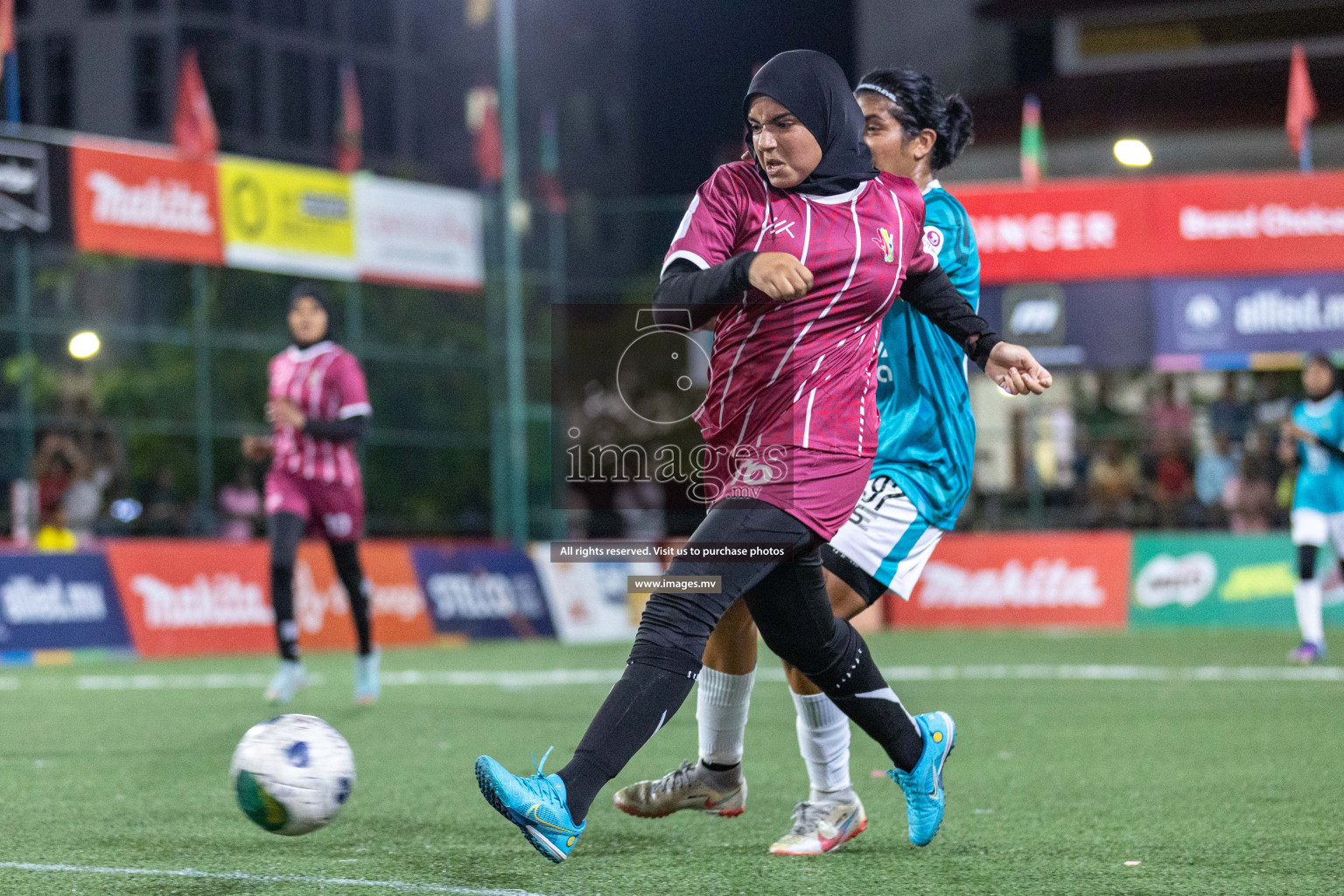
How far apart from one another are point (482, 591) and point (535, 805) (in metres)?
12.4

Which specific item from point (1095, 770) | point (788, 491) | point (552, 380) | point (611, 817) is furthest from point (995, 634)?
point (788, 491)

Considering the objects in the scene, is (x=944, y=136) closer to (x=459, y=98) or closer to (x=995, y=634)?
(x=995, y=634)

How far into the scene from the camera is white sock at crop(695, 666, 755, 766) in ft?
15.5

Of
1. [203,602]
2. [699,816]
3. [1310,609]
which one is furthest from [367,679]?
[1310,609]

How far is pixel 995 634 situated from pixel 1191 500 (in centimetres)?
313

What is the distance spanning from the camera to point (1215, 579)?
664 inches

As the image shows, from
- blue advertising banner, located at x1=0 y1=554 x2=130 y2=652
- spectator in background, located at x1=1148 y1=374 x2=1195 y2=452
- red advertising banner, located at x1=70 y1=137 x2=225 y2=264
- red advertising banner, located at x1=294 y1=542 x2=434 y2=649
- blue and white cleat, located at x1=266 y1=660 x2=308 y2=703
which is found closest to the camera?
blue and white cleat, located at x1=266 y1=660 x2=308 y2=703

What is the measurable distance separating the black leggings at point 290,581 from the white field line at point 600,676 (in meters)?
1.52

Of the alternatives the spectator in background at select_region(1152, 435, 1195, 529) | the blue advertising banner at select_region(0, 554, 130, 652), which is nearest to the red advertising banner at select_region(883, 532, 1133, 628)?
the spectator in background at select_region(1152, 435, 1195, 529)

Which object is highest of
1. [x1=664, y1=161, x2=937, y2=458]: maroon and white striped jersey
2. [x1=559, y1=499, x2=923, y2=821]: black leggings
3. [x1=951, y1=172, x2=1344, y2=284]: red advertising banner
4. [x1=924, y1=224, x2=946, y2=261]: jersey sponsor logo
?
[x1=951, y1=172, x2=1344, y2=284]: red advertising banner

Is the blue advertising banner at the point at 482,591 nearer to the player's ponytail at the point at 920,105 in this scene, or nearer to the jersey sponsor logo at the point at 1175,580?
the jersey sponsor logo at the point at 1175,580

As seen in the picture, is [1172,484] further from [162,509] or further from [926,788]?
[926,788]

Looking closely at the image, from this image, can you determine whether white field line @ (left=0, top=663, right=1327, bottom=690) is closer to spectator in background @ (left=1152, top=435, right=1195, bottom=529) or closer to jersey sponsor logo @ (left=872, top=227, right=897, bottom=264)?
spectator in background @ (left=1152, top=435, right=1195, bottom=529)

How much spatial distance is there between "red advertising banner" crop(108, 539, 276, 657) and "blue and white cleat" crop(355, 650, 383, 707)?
15.6ft
